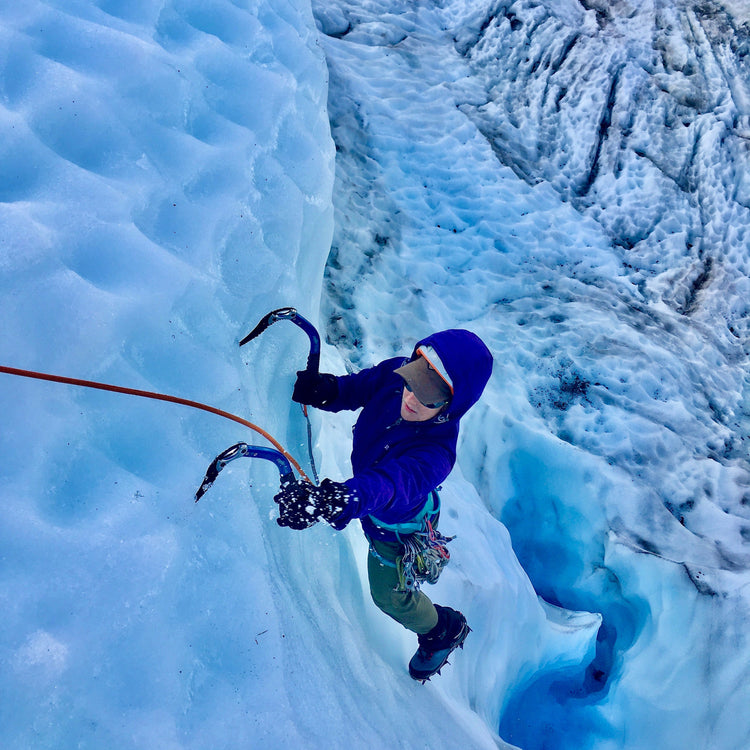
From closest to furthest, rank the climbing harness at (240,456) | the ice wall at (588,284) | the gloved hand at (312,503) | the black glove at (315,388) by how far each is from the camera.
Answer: the gloved hand at (312,503) → the climbing harness at (240,456) → the black glove at (315,388) → the ice wall at (588,284)

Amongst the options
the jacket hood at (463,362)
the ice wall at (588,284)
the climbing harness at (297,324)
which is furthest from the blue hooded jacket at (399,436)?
the ice wall at (588,284)

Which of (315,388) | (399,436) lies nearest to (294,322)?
(315,388)

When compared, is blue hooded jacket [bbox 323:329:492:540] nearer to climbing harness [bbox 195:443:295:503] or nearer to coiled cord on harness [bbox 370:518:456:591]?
coiled cord on harness [bbox 370:518:456:591]

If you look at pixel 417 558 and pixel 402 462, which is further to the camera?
pixel 417 558

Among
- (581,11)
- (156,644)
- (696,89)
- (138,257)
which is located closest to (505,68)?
(581,11)

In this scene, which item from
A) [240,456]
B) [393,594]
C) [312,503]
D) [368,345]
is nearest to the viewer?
[312,503]

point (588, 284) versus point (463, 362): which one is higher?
point (463, 362)

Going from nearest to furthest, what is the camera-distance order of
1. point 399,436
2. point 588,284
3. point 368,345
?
point 399,436, point 368,345, point 588,284

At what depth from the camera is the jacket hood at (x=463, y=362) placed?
1.51m

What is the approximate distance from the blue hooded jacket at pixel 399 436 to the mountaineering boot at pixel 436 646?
463 millimetres

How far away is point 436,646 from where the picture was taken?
6.43ft

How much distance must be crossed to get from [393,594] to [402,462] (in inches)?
22.0

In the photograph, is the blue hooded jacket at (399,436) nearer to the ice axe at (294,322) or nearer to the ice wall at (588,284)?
the ice axe at (294,322)

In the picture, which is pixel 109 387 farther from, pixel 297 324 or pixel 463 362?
pixel 463 362
